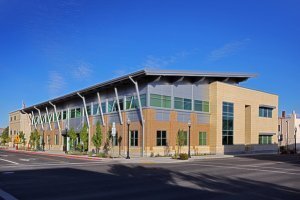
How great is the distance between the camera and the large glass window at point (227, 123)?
5106 cm

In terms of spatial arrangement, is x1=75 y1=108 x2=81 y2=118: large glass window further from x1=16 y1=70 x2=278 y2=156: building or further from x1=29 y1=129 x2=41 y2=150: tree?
x1=29 y1=129 x2=41 y2=150: tree

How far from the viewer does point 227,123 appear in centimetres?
5159

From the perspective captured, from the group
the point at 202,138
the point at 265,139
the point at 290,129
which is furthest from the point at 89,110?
the point at 290,129

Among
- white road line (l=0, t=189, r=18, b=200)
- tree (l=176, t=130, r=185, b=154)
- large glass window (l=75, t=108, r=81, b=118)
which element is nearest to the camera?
white road line (l=0, t=189, r=18, b=200)

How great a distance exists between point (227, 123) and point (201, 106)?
16.3 feet

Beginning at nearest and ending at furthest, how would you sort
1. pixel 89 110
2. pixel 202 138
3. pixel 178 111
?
pixel 178 111, pixel 202 138, pixel 89 110

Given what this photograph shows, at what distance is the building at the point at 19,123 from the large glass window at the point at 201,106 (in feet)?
168

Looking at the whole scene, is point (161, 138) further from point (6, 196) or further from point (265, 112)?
point (6, 196)

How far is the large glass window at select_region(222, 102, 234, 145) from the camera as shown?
168ft

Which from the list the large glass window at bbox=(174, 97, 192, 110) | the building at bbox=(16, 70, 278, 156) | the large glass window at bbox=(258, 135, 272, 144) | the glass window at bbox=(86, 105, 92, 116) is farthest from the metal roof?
the large glass window at bbox=(258, 135, 272, 144)

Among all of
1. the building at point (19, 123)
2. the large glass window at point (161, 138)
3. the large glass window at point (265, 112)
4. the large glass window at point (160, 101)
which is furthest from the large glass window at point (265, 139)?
the building at point (19, 123)

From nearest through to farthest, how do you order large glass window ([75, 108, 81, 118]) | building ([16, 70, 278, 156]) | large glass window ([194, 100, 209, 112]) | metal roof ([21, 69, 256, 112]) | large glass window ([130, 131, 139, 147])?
metal roof ([21, 69, 256, 112]) < building ([16, 70, 278, 156]) < large glass window ([130, 131, 139, 147]) < large glass window ([194, 100, 209, 112]) < large glass window ([75, 108, 81, 118])

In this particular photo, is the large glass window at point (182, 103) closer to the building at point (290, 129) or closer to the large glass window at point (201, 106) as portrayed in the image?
the large glass window at point (201, 106)

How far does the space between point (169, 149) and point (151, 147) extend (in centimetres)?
292
